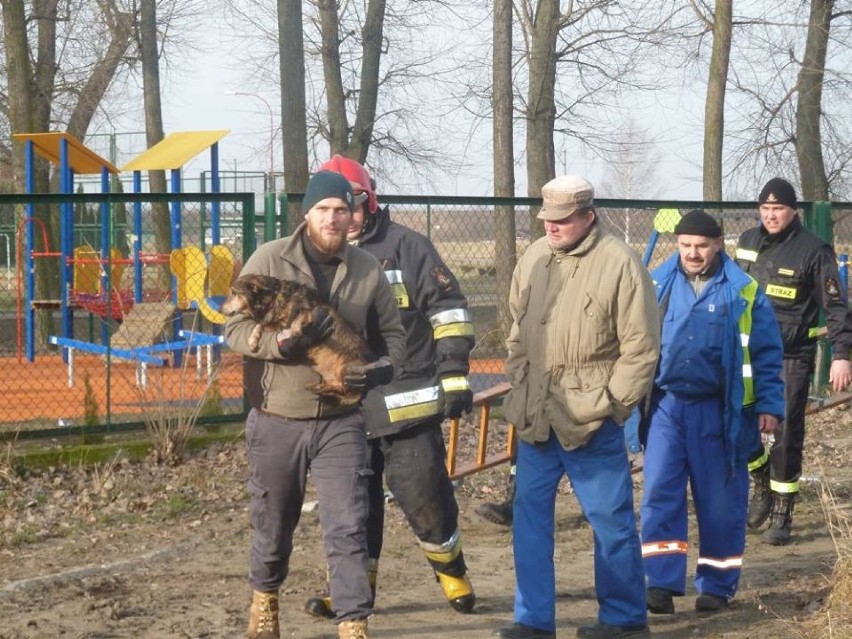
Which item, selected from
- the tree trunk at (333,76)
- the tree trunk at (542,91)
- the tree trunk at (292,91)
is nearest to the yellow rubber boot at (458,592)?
the tree trunk at (292,91)

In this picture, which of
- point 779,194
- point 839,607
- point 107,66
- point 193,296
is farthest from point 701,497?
point 107,66

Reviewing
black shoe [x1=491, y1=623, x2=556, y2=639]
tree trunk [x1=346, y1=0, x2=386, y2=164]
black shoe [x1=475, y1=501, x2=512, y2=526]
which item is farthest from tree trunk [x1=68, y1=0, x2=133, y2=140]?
black shoe [x1=491, y1=623, x2=556, y2=639]

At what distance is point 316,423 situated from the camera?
466 cm

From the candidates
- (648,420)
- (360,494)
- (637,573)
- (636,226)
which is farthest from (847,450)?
(360,494)

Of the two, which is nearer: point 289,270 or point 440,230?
point 289,270

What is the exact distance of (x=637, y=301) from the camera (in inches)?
191

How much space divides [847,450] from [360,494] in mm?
6617

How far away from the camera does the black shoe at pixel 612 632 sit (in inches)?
198

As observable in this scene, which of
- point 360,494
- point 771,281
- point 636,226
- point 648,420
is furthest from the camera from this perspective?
point 636,226

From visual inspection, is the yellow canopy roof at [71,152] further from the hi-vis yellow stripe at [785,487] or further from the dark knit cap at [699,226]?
the dark knit cap at [699,226]

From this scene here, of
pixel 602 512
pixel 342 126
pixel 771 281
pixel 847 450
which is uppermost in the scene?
pixel 342 126

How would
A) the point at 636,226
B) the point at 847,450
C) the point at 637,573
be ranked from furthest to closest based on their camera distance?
the point at 636,226
the point at 847,450
the point at 637,573

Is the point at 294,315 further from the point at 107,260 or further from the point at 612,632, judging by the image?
the point at 107,260

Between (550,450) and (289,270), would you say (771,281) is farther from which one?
(289,270)
